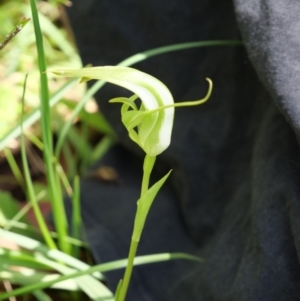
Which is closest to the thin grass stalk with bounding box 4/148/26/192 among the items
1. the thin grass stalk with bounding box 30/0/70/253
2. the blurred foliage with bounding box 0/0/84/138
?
the blurred foliage with bounding box 0/0/84/138

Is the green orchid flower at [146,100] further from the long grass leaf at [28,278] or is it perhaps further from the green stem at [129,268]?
the long grass leaf at [28,278]

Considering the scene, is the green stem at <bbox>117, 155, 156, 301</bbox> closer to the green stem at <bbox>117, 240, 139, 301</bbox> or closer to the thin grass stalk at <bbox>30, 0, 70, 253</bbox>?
the green stem at <bbox>117, 240, 139, 301</bbox>

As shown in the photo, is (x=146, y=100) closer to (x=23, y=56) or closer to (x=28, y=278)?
(x=28, y=278)

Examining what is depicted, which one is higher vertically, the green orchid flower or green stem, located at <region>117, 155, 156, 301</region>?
the green orchid flower

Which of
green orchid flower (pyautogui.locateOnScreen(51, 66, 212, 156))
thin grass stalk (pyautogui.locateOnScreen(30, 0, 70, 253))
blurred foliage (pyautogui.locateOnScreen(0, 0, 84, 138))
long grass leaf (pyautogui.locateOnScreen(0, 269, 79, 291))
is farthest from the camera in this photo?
blurred foliage (pyautogui.locateOnScreen(0, 0, 84, 138))

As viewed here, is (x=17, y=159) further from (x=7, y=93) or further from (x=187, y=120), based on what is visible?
(x=187, y=120)

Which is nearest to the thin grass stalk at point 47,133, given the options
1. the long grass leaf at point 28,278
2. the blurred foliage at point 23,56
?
the long grass leaf at point 28,278

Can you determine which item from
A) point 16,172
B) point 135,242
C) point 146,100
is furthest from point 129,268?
point 16,172

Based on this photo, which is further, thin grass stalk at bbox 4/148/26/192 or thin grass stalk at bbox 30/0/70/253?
thin grass stalk at bbox 4/148/26/192

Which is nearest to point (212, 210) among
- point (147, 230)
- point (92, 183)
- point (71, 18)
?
point (147, 230)
